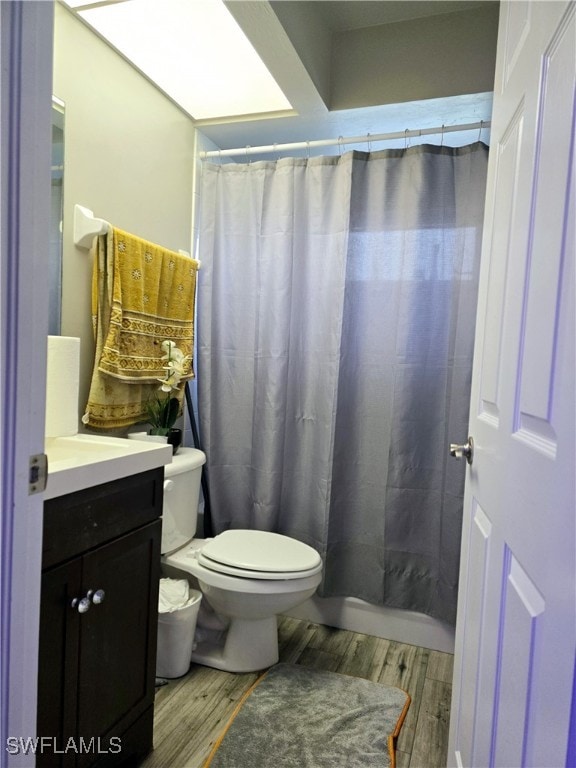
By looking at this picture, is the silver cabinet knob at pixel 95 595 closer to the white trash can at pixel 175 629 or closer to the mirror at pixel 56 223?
the white trash can at pixel 175 629

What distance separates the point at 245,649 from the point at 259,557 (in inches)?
14.7

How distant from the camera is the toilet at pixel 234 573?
1603 millimetres

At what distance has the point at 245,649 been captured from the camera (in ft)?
5.71

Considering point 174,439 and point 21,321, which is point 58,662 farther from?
point 174,439

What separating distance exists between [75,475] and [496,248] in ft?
3.26

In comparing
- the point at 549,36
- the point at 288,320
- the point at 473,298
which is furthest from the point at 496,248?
the point at 288,320

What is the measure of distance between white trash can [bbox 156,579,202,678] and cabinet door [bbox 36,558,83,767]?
57 cm

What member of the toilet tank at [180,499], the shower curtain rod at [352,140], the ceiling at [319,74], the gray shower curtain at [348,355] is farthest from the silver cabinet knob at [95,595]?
the shower curtain rod at [352,140]

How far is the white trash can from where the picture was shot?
5.31ft

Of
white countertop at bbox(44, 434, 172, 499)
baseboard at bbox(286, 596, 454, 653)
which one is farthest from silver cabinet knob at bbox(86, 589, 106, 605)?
baseboard at bbox(286, 596, 454, 653)

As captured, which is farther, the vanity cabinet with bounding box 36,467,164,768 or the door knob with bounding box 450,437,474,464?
the door knob with bounding box 450,437,474,464

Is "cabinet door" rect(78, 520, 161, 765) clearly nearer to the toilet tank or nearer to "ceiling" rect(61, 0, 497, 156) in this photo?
the toilet tank

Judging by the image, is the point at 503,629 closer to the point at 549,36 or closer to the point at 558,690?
the point at 558,690

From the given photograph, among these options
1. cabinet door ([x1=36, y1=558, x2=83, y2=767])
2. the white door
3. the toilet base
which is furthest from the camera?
the toilet base
